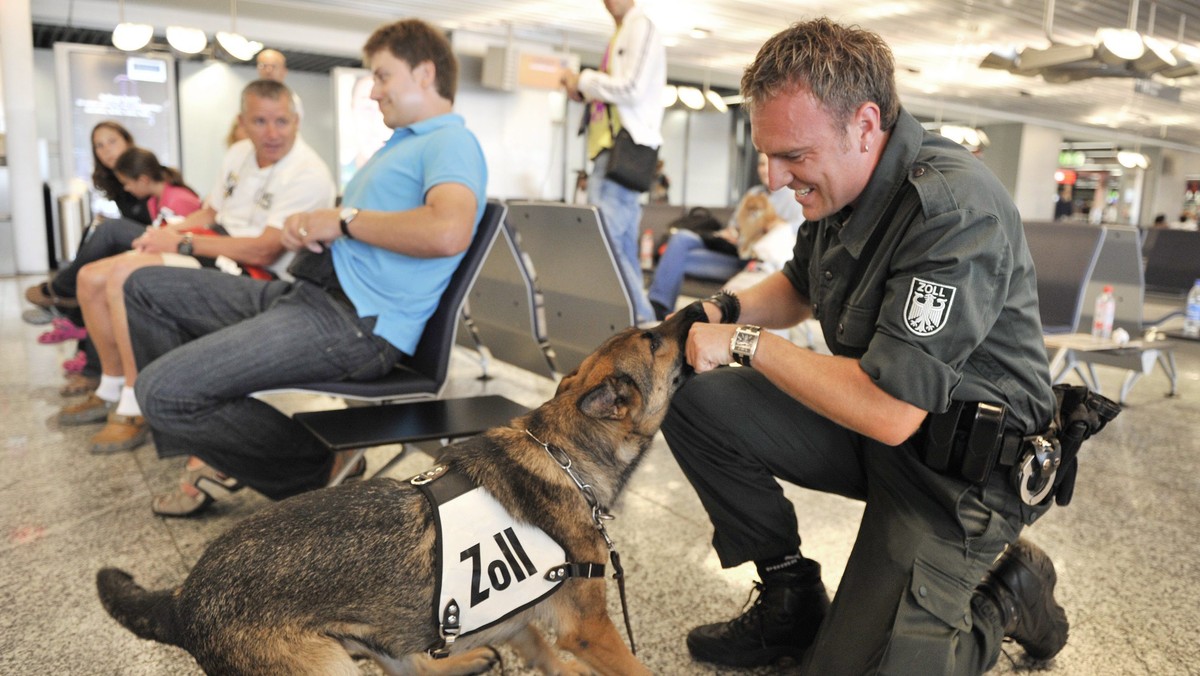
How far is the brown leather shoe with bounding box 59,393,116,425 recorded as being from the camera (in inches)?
154

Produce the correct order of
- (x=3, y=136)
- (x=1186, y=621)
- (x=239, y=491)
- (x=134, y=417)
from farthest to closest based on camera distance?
(x=3, y=136) → (x=134, y=417) → (x=239, y=491) → (x=1186, y=621)

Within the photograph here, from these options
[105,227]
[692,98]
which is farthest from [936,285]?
[692,98]

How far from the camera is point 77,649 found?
198 cm

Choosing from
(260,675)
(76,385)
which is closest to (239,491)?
(260,675)

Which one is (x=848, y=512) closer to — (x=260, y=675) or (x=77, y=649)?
(x=260, y=675)

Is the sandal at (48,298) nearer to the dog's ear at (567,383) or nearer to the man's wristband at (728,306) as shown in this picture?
the dog's ear at (567,383)

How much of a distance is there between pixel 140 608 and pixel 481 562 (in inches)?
27.2

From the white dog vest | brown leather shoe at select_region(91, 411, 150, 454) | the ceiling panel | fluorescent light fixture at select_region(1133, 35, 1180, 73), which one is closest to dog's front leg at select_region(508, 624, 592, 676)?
the white dog vest

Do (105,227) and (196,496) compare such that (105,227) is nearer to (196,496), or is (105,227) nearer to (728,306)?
(196,496)

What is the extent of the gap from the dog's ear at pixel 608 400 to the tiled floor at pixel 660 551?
27cm

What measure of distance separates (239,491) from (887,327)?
2.49 m

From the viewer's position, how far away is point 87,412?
3957 millimetres

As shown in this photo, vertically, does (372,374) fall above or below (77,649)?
above

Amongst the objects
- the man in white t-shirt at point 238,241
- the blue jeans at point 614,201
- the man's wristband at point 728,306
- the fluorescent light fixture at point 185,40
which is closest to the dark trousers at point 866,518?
the man's wristband at point 728,306
